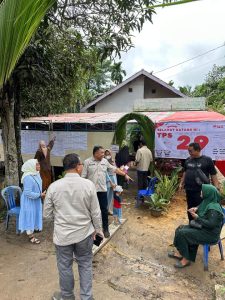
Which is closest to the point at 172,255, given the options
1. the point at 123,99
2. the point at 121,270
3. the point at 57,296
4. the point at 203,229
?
the point at 203,229

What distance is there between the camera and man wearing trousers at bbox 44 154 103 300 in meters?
3.04

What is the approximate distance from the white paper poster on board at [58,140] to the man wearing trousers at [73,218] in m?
6.47

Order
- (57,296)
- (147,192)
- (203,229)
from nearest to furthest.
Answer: (57,296), (203,229), (147,192)

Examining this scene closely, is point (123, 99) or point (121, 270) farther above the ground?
point (123, 99)

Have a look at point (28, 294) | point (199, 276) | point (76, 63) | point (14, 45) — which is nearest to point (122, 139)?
point (76, 63)

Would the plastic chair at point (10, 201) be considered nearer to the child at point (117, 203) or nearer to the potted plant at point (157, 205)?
the child at point (117, 203)

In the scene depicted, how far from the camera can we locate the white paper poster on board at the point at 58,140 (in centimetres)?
962

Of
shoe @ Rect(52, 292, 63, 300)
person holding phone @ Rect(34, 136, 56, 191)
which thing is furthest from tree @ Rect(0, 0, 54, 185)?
person holding phone @ Rect(34, 136, 56, 191)

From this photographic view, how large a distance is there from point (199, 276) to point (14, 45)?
390 centimetres

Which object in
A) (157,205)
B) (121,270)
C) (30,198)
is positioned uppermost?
(30,198)

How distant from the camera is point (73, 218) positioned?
306 cm

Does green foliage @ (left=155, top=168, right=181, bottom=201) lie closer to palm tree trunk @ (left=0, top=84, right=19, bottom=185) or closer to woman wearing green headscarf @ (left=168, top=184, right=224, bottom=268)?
woman wearing green headscarf @ (left=168, top=184, right=224, bottom=268)

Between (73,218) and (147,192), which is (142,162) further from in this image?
(73,218)

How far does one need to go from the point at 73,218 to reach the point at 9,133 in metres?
3.66
